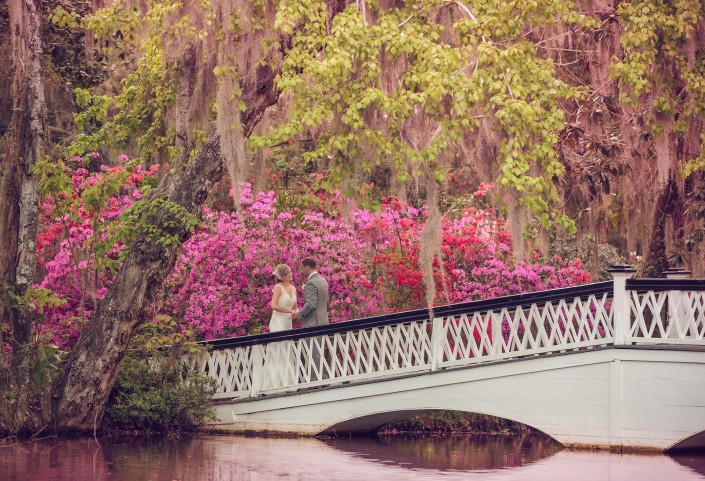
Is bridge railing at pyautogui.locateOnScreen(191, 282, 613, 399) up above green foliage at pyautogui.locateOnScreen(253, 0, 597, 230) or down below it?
below

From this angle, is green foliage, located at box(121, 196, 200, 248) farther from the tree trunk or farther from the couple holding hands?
the tree trunk

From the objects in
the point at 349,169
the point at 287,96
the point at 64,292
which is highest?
the point at 287,96

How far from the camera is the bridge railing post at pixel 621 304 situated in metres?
16.2

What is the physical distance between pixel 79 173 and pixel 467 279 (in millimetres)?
6010

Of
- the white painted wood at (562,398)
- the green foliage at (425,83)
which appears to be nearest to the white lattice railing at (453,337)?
the white painted wood at (562,398)

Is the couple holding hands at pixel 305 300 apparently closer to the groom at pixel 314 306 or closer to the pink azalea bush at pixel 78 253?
the groom at pixel 314 306

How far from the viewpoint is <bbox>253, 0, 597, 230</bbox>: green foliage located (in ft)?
48.9

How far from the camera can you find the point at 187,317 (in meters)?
19.2

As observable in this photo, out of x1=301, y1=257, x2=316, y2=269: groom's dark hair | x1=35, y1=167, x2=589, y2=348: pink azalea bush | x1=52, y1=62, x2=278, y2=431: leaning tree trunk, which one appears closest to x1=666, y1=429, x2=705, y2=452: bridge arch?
x1=35, y1=167, x2=589, y2=348: pink azalea bush

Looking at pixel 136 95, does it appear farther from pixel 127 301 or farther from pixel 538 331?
pixel 538 331

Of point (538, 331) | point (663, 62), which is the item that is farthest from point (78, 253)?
point (663, 62)

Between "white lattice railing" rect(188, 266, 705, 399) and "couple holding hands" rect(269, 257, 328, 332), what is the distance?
0.33 meters

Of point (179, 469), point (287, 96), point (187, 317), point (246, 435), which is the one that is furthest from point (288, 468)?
point (287, 96)

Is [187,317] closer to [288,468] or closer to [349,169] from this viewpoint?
[349,169]
